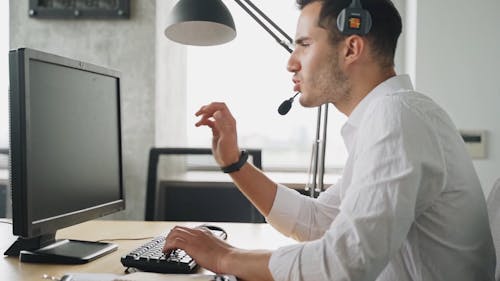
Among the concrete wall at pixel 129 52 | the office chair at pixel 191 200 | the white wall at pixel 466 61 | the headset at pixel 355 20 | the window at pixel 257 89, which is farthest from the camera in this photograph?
the window at pixel 257 89

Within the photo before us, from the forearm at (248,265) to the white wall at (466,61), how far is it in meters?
1.62

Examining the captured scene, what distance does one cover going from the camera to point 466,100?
2.21 m

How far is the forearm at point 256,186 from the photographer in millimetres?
1217

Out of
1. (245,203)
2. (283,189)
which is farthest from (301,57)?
(245,203)

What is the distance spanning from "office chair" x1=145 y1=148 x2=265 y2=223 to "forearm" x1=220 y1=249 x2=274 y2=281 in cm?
80

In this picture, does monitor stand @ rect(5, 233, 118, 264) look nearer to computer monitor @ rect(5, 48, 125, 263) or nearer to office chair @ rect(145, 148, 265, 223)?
computer monitor @ rect(5, 48, 125, 263)

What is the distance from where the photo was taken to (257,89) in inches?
106

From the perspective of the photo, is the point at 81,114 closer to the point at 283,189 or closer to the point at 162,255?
the point at 162,255

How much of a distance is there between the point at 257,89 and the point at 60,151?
170 cm

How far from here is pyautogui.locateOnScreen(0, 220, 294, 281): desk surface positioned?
102 cm

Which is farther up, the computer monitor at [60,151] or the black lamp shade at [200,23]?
the black lamp shade at [200,23]

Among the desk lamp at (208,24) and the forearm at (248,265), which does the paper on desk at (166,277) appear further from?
the desk lamp at (208,24)

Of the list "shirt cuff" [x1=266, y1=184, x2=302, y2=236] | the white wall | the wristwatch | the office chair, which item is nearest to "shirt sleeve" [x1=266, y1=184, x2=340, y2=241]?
"shirt cuff" [x1=266, y1=184, x2=302, y2=236]

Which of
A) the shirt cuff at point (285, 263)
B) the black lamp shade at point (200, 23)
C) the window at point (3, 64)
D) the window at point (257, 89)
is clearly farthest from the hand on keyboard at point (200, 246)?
the window at point (3, 64)
